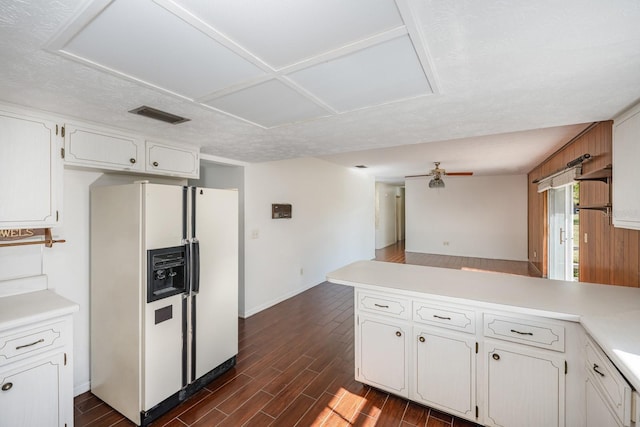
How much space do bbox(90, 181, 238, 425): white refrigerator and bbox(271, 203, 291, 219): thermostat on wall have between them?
1.71 metres

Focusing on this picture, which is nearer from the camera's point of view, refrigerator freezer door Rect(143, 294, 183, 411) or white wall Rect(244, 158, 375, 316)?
refrigerator freezer door Rect(143, 294, 183, 411)

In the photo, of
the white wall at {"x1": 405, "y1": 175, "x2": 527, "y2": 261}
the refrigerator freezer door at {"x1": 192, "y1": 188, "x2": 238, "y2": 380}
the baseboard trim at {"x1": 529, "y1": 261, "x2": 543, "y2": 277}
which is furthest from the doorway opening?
the refrigerator freezer door at {"x1": 192, "y1": 188, "x2": 238, "y2": 380}

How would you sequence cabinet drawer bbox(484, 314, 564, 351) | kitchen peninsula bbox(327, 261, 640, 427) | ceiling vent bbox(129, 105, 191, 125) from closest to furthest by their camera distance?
kitchen peninsula bbox(327, 261, 640, 427) → cabinet drawer bbox(484, 314, 564, 351) → ceiling vent bbox(129, 105, 191, 125)

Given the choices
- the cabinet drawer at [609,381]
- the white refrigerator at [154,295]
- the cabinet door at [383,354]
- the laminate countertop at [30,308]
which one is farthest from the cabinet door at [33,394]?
the cabinet drawer at [609,381]

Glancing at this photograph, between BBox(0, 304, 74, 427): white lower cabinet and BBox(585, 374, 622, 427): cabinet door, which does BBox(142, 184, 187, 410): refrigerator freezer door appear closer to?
BBox(0, 304, 74, 427): white lower cabinet

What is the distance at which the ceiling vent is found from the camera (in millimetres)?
1817

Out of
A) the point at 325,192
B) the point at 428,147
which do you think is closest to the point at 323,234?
the point at 325,192

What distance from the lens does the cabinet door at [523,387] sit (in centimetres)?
169

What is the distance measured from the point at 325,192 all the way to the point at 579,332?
4422 millimetres

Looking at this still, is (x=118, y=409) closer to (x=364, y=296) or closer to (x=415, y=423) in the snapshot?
(x=364, y=296)

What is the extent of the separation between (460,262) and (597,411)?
6383mm

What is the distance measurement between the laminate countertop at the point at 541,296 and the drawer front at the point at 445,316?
3.5 inches

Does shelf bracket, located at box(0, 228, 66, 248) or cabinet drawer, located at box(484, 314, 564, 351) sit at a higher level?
shelf bracket, located at box(0, 228, 66, 248)

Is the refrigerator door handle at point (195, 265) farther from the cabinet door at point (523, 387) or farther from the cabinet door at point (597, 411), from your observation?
the cabinet door at point (597, 411)
